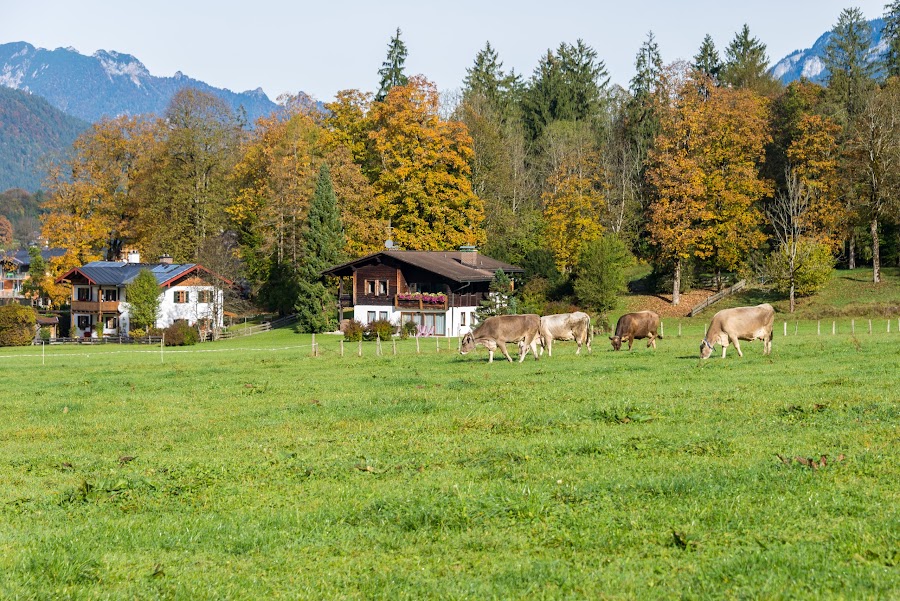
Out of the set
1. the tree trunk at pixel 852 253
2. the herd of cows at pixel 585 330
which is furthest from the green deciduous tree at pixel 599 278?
the herd of cows at pixel 585 330

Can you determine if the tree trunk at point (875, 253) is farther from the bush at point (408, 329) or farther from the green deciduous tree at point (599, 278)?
the bush at point (408, 329)

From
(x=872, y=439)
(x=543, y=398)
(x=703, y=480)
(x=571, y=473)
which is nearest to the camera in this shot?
(x=703, y=480)

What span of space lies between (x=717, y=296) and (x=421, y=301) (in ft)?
76.8

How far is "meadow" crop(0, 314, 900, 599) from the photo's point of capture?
8617mm

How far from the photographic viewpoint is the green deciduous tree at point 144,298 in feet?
263

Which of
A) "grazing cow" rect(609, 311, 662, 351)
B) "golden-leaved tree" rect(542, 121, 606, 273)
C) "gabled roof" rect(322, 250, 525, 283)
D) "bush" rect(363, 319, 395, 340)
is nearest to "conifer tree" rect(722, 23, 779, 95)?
"golden-leaved tree" rect(542, 121, 606, 273)

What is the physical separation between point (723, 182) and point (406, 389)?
53199mm

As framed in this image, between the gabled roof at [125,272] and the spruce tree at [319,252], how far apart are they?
1280 cm

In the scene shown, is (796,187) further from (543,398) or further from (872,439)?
(872,439)

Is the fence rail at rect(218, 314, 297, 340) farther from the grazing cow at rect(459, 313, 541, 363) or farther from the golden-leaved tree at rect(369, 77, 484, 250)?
the grazing cow at rect(459, 313, 541, 363)

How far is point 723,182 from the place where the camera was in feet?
232

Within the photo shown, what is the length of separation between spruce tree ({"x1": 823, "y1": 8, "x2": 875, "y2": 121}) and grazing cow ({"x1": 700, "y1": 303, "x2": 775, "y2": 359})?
59.8m

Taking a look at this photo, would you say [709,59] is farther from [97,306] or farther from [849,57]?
[97,306]

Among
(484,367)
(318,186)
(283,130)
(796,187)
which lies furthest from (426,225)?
(484,367)
